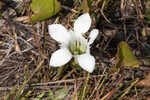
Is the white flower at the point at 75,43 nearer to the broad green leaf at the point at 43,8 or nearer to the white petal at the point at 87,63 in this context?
the white petal at the point at 87,63

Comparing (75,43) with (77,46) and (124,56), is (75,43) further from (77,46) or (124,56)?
(124,56)

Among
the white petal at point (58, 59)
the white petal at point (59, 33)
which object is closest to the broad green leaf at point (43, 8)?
the white petal at point (59, 33)

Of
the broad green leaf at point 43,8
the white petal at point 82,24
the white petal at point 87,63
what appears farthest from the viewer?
the broad green leaf at point 43,8

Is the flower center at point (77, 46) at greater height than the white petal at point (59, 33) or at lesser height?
lesser

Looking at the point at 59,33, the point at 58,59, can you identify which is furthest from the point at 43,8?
the point at 58,59

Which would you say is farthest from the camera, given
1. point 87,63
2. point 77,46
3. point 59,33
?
point 77,46

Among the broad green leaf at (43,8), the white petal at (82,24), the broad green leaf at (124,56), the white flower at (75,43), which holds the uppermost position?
the broad green leaf at (43,8)
